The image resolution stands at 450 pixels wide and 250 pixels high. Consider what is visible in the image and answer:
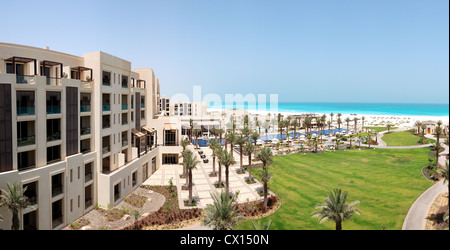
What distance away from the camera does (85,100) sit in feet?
97.3

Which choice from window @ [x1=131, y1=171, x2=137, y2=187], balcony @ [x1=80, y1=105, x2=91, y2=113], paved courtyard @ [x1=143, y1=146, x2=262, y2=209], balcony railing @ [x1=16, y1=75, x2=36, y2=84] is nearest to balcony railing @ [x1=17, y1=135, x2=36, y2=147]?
balcony railing @ [x1=16, y1=75, x2=36, y2=84]

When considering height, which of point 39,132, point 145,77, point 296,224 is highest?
point 145,77

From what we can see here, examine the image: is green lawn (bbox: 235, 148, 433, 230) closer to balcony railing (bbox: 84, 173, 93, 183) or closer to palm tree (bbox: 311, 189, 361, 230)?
palm tree (bbox: 311, 189, 361, 230)

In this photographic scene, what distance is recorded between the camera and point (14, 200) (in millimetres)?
19562

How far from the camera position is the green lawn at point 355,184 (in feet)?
91.9

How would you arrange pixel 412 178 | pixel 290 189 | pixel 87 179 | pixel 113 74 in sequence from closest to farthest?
pixel 87 179 → pixel 113 74 → pixel 290 189 → pixel 412 178

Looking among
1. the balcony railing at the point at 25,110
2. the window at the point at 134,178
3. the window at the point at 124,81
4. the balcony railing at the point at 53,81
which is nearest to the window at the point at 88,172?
the window at the point at 134,178

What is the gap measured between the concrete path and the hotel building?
1283 inches

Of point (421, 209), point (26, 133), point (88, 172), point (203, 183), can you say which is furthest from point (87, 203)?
point (421, 209)

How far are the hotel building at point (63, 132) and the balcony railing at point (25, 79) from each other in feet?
0.25

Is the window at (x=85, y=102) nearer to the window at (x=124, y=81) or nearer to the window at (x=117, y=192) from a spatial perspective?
the window at (x=124, y=81)

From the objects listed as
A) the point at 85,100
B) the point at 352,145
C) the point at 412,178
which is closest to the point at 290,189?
the point at 412,178
